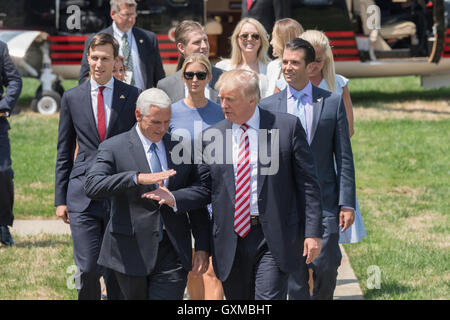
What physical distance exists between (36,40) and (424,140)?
786 centimetres

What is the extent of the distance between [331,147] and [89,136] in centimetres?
174

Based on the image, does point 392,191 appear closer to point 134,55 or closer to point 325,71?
point 134,55

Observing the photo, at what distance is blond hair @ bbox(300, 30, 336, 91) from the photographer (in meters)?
6.76

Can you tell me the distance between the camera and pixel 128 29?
27.8 ft

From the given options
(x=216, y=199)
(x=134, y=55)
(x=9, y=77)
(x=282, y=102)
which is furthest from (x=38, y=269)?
(x=216, y=199)

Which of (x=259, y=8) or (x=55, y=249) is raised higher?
(x=259, y=8)

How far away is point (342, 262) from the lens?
29.9 ft

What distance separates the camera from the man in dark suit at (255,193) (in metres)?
5.43

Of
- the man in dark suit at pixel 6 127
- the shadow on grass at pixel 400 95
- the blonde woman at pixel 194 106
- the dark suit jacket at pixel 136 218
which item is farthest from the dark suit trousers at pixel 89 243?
the shadow on grass at pixel 400 95

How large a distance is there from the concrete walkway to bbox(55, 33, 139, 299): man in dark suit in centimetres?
236

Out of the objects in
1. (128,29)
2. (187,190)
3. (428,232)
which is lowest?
(428,232)

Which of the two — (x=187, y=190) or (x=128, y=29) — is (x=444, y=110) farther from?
(x=187, y=190)

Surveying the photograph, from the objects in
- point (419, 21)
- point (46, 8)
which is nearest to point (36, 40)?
point (46, 8)

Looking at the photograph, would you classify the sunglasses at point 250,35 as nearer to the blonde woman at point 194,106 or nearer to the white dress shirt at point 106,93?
the blonde woman at point 194,106
